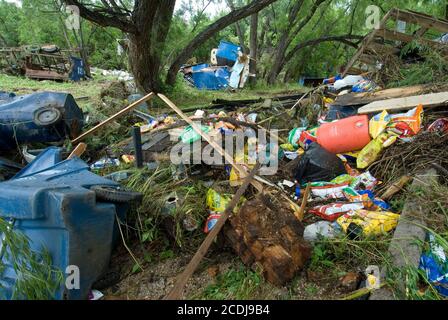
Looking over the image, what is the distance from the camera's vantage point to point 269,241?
2092 mm

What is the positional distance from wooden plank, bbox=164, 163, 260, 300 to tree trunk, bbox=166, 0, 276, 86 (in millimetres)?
4790

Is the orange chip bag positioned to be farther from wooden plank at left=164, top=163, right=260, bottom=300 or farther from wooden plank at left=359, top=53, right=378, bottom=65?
wooden plank at left=359, top=53, right=378, bottom=65

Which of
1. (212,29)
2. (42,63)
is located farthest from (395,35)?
(42,63)

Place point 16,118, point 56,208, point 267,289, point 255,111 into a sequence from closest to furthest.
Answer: point 56,208
point 267,289
point 16,118
point 255,111

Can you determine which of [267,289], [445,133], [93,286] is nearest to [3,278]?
[93,286]

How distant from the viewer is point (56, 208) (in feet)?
5.93

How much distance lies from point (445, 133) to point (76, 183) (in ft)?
11.1

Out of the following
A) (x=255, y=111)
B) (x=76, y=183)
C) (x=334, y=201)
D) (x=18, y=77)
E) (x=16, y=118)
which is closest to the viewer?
(x=76, y=183)

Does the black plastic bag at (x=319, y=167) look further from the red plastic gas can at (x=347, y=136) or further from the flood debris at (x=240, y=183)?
the red plastic gas can at (x=347, y=136)

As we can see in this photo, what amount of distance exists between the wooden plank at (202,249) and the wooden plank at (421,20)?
14.5 ft

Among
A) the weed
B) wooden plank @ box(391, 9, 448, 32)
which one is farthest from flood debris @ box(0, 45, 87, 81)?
the weed

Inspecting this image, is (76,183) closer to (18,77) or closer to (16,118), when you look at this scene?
(16,118)

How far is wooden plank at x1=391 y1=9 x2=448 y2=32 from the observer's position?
5426 millimetres
